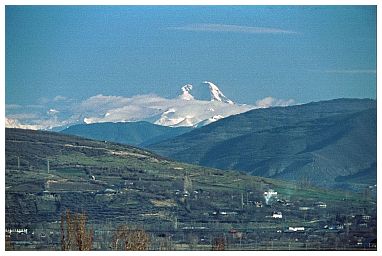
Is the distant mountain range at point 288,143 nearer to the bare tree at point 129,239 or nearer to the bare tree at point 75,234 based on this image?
the bare tree at point 129,239

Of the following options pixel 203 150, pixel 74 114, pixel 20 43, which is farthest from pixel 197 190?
pixel 20 43

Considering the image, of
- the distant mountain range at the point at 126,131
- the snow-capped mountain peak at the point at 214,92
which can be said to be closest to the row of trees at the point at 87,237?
the distant mountain range at the point at 126,131

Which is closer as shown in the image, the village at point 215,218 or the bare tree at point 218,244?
the bare tree at point 218,244

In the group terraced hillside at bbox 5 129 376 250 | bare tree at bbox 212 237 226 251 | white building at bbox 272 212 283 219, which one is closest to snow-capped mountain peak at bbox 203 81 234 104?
terraced hillside at bbox 5 129 376 250

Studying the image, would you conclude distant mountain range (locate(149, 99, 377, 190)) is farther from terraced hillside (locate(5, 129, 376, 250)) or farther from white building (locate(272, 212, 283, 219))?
white building (locate(272, 212, 283, 219))

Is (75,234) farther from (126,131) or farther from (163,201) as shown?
(126,131)

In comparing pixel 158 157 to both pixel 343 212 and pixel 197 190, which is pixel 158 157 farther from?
pixel 343 212

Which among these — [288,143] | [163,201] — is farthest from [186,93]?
[288,143]
